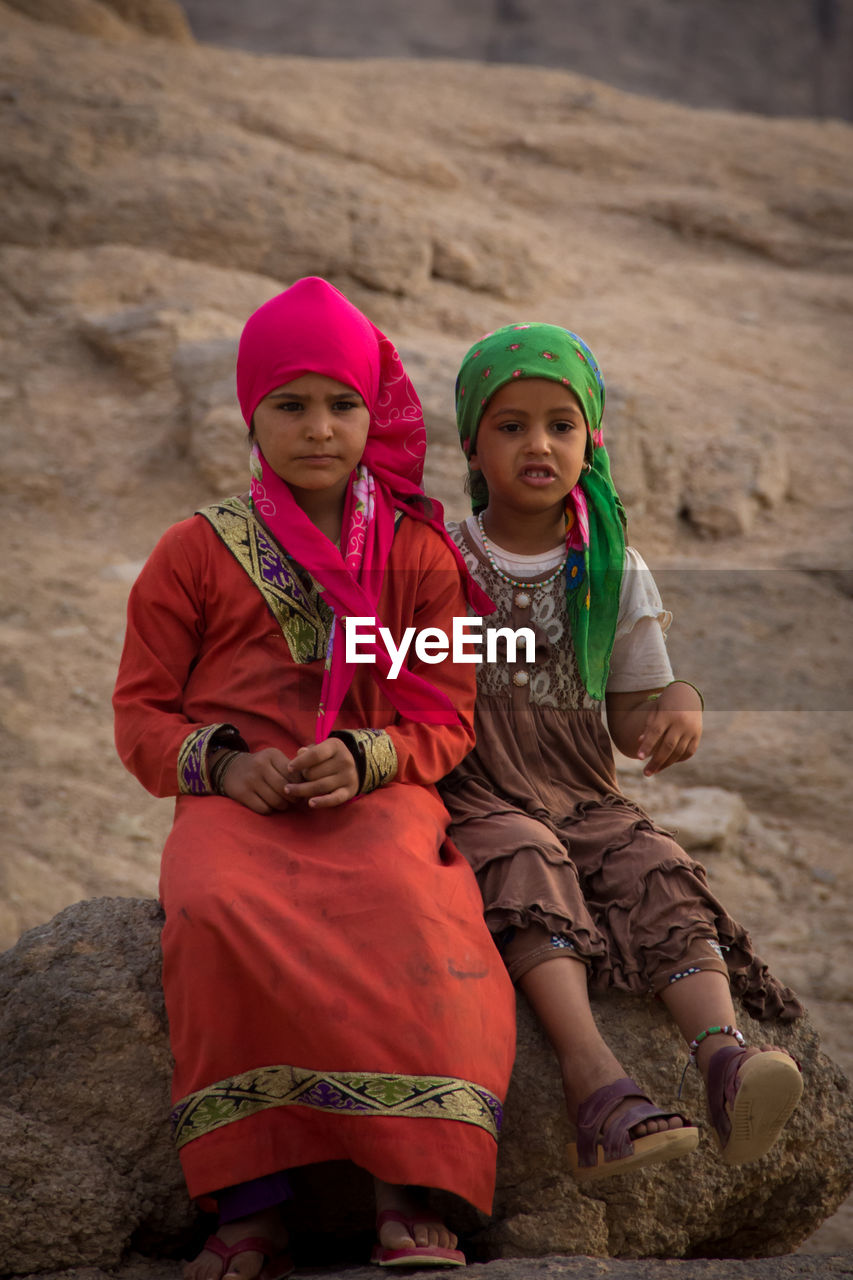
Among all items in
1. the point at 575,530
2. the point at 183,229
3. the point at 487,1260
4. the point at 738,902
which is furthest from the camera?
the point at 183,229

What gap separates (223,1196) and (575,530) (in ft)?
4.92

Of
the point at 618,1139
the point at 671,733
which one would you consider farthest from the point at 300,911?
the point at 671,733

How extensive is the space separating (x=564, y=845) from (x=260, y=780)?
0.63 m

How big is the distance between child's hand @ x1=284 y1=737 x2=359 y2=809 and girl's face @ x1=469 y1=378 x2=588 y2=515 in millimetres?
739

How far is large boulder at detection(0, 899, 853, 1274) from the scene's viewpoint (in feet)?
7.20

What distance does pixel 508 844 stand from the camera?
237cm

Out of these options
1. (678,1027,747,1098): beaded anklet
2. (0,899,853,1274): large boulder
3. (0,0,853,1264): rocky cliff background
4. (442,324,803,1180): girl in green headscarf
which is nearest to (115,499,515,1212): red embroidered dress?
(442,324,803,1180): girl in green headscarf

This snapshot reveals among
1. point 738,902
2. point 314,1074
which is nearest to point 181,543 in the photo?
point 314,1074

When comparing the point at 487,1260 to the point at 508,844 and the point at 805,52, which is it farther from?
the point at 805,52

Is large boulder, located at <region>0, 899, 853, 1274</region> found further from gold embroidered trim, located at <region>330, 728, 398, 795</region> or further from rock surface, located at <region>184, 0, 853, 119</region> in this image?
rock surface, located at <region>184, 0, 853, 119</region>

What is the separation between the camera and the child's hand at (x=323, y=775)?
222 cm

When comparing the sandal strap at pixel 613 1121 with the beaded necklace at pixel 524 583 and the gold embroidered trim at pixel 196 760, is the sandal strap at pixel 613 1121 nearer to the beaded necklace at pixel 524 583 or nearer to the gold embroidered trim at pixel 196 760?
the gold embroidered trim at pixel 196 760

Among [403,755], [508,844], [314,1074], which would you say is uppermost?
[403,755]

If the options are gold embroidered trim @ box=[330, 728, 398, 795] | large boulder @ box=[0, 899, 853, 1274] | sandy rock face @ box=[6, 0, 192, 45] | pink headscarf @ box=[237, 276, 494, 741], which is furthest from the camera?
sandy rock face @ box=[6, 0, 192, 45]
